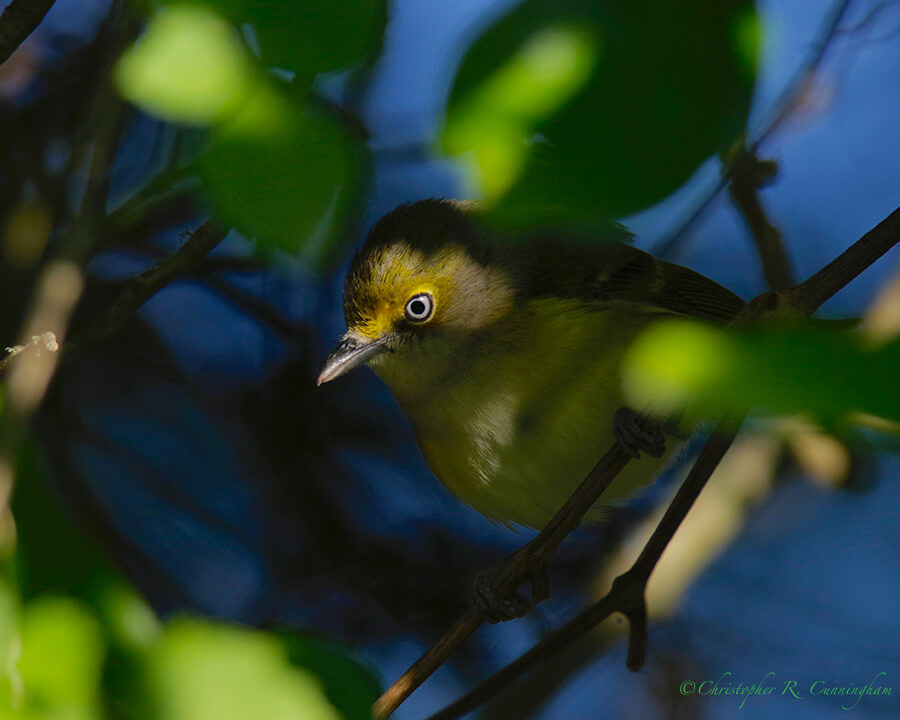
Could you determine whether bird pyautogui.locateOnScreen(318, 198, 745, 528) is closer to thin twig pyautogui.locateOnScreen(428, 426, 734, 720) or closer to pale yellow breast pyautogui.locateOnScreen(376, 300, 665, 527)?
pale yellow breast pyautogui.locateOnScreen(376, 300, 665, 527)

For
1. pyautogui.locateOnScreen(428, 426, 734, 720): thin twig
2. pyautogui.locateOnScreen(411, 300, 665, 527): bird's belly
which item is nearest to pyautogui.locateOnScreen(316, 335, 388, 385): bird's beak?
pyautogui.locateOnScreen(411, 300, 665, 527): bird's belly

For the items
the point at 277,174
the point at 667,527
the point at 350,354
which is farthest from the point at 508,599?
the point at 277,174

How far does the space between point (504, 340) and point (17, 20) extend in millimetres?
839

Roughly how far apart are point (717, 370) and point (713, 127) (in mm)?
212

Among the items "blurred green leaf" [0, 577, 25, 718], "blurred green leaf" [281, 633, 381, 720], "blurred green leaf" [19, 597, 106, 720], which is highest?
"blurred green leaf" [281, 633, 381, 720]

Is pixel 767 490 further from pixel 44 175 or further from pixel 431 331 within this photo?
pixel 44 175

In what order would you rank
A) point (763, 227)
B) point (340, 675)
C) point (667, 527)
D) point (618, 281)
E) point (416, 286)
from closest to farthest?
point (340, 675) → point (667, 527) → point (416, 286) → point (618, 281) → point (763, 227)

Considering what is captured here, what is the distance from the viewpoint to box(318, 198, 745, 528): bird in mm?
1403

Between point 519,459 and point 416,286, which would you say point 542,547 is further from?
point 416,286

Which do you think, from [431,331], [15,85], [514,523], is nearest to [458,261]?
[431,331]

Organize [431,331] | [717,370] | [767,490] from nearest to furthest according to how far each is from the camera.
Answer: [717,370], [431,331], [767,490]

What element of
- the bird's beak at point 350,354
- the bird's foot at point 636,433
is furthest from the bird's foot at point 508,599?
the bird's beak at point 350,354

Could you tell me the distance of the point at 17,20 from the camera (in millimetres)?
958

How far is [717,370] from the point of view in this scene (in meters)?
0.33
